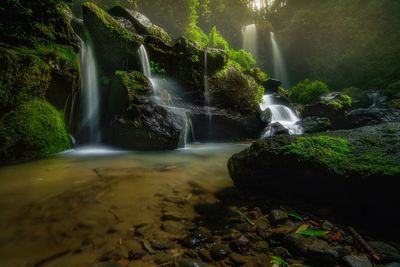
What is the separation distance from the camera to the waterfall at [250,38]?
25.2m

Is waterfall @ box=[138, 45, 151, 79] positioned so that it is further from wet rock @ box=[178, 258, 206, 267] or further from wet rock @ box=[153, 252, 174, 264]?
wet rock @ box=[178, 258, 206, 267]

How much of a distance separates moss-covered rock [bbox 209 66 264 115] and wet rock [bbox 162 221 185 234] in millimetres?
7627

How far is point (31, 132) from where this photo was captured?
487cm

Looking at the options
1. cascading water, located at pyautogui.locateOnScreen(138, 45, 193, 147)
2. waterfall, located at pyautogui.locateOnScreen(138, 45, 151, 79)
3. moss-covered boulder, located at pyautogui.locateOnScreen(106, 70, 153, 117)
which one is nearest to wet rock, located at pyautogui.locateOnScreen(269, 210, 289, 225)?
moss-covered boulder, located at pyautogui.locateOnScreen(106, 70, 153, 117)

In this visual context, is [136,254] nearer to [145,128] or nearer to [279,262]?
[279,262]

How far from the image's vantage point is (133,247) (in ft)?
6.07

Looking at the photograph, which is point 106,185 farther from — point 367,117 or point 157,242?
point 367,117

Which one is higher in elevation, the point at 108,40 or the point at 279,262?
the point at 108,40

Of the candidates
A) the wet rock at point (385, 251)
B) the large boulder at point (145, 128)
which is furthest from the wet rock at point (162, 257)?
the large boulder at point (145, 128)

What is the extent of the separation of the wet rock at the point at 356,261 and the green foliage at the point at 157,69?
28.5 feet

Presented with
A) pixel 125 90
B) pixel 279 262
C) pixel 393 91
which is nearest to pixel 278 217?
pixel 279 262

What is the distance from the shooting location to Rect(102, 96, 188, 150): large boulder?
21.2 feet

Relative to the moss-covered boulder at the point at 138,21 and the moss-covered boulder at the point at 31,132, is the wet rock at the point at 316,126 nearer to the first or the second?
the moss-covered boulder at the point at 138,21

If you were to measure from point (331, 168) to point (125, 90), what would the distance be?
19.7 feet
